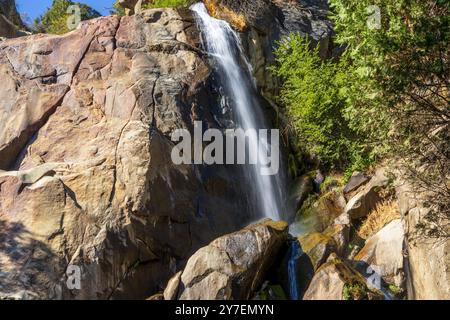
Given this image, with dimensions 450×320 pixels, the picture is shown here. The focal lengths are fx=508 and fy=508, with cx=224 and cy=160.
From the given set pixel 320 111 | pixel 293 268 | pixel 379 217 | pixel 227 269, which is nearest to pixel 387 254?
pixel 379 217

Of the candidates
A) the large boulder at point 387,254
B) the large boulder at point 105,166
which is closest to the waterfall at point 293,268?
the large boulder at point 387,254

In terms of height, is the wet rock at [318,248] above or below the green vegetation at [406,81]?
below

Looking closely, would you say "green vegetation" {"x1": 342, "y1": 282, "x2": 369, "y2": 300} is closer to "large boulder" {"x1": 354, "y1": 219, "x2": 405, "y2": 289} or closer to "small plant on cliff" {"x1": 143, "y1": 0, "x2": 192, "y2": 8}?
"large boulder" {"x1": 354, "y1": 219, "x2": 405, "y2": 289}

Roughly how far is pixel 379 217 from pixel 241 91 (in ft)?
19.9

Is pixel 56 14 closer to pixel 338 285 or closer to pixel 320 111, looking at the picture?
pixel 320 111

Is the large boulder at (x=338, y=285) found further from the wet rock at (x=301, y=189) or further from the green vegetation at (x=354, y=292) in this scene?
the wet rock at (x=301, y=189)

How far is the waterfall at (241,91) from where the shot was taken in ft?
49.9

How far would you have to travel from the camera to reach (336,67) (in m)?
18.3

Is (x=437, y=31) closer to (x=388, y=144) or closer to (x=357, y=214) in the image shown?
(x=388, y=144)

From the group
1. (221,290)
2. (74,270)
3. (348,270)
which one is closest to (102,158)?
(74,270)

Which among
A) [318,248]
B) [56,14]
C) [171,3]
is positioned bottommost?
[318,248]

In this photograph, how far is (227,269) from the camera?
988 centimetres

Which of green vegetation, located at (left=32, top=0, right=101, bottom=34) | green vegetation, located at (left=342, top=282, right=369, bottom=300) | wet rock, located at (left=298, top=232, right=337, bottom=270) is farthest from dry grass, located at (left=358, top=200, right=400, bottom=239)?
green vegetation, located at (left=32, top=0, right=101, bottom=34)

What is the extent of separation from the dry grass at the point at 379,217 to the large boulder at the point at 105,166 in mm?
3182
